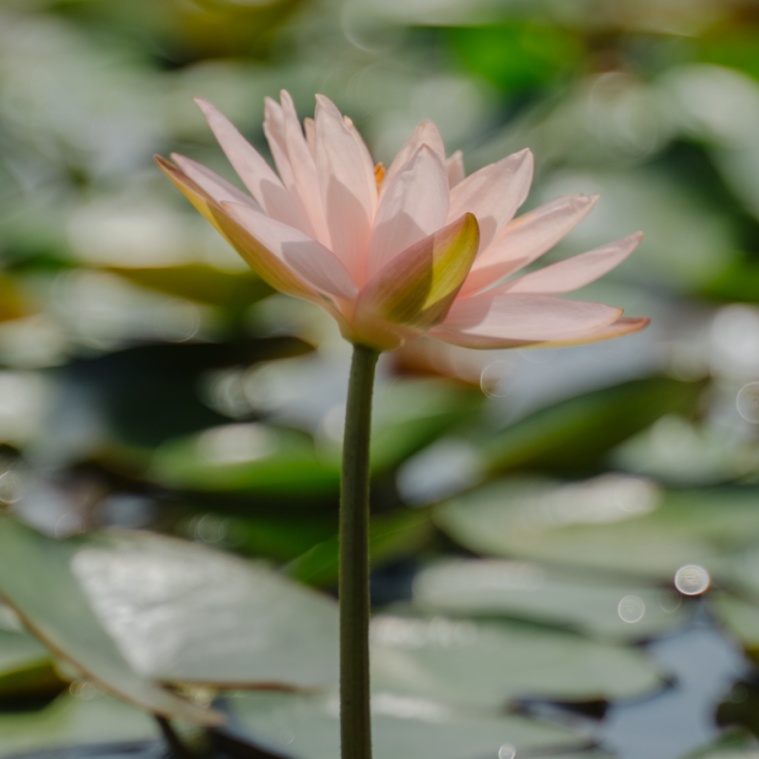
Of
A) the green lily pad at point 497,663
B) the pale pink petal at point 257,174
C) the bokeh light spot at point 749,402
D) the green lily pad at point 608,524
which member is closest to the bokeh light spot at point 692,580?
the green lily pad at point 608,524

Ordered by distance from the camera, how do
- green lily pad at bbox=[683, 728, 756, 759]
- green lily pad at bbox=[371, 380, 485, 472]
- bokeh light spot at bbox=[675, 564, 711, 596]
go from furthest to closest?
green lily pad at bbox=[371, 380, 485, 472] → bokeh light spot at bbox=[675, 564, 711, 596] → green lily pad at bbox=[683, 728, 756, 759]

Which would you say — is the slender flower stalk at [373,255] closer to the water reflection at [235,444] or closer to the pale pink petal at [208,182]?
the pale pink petal at [208,182]

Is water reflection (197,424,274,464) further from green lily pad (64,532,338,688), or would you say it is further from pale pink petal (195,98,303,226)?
pale pink petal (195,98,303,226)

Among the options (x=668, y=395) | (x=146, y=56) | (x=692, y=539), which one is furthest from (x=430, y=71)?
(x=692, y=539)

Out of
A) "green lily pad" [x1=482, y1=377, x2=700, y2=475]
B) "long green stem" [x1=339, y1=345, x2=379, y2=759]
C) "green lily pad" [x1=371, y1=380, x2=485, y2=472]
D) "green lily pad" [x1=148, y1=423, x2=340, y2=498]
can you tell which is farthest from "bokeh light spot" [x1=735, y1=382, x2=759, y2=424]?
"long green stem" [x1=339, y1=345, x2=379, y2=759]

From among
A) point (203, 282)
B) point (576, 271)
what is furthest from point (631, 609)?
point (203, 282)

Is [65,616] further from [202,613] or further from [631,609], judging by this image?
[631,609]

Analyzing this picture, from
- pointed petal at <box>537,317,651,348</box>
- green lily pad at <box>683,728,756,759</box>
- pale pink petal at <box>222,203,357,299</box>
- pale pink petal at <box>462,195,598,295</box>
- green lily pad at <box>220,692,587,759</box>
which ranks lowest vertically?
green lily pad at <box>683,728,756,759</box>
